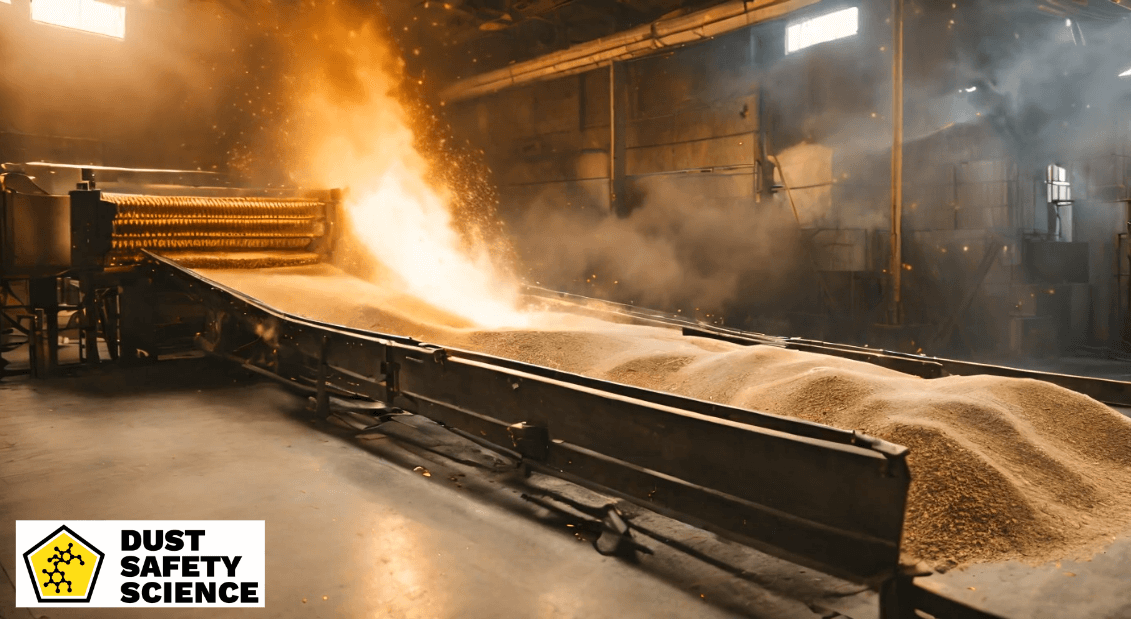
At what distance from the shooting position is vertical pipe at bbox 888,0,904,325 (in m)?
8.55

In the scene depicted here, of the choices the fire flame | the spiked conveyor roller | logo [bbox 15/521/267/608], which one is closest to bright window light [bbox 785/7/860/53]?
the fire flame

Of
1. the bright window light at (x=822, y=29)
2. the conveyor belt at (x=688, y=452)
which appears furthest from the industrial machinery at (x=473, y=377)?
the bright window light at (x=822, y=29)

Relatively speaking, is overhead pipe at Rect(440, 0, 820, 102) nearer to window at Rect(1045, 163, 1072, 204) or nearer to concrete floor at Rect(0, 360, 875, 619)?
A: window at Rect(1045, 163, 1072, 204)

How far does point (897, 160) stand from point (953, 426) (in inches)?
271

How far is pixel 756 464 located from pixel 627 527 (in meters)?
0.80

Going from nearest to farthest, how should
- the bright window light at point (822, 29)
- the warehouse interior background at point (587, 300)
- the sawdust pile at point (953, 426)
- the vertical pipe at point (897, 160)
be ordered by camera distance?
the sawdust pile at point (953, 426), the warehouse interior background at point (587, 300), the vertical pipe at point (897, 160), the bright window light at point (822, 29)

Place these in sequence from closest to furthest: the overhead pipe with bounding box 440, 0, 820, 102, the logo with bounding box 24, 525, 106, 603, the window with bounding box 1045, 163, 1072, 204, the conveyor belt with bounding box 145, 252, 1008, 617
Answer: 1. the conveyor belt with bounding box 145, 252, 1008, 617
2. the logo with bounding box 24, 525, 106, 603
3. the overhead pipe with bounding box 440, 0, 820, 102
4. the window with bounding box 1045, 163, 1072, 204

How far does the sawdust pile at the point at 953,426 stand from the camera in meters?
2.28

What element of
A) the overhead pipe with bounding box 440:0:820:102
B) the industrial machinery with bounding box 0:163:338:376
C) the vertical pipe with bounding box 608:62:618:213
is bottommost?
the industrial machinery with bounding box 0:163:338:376

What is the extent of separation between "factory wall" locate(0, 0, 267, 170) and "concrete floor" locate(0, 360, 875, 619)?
29.5 ft

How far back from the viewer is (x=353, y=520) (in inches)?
129

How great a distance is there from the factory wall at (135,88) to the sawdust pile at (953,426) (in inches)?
447

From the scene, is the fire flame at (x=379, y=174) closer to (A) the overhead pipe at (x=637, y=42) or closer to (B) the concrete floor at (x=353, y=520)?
(A) the overhead pipe at (x=637, y=42)

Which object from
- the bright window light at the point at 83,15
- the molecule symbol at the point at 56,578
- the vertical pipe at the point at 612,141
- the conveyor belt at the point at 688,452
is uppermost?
the bright window light at the point at 83,15
